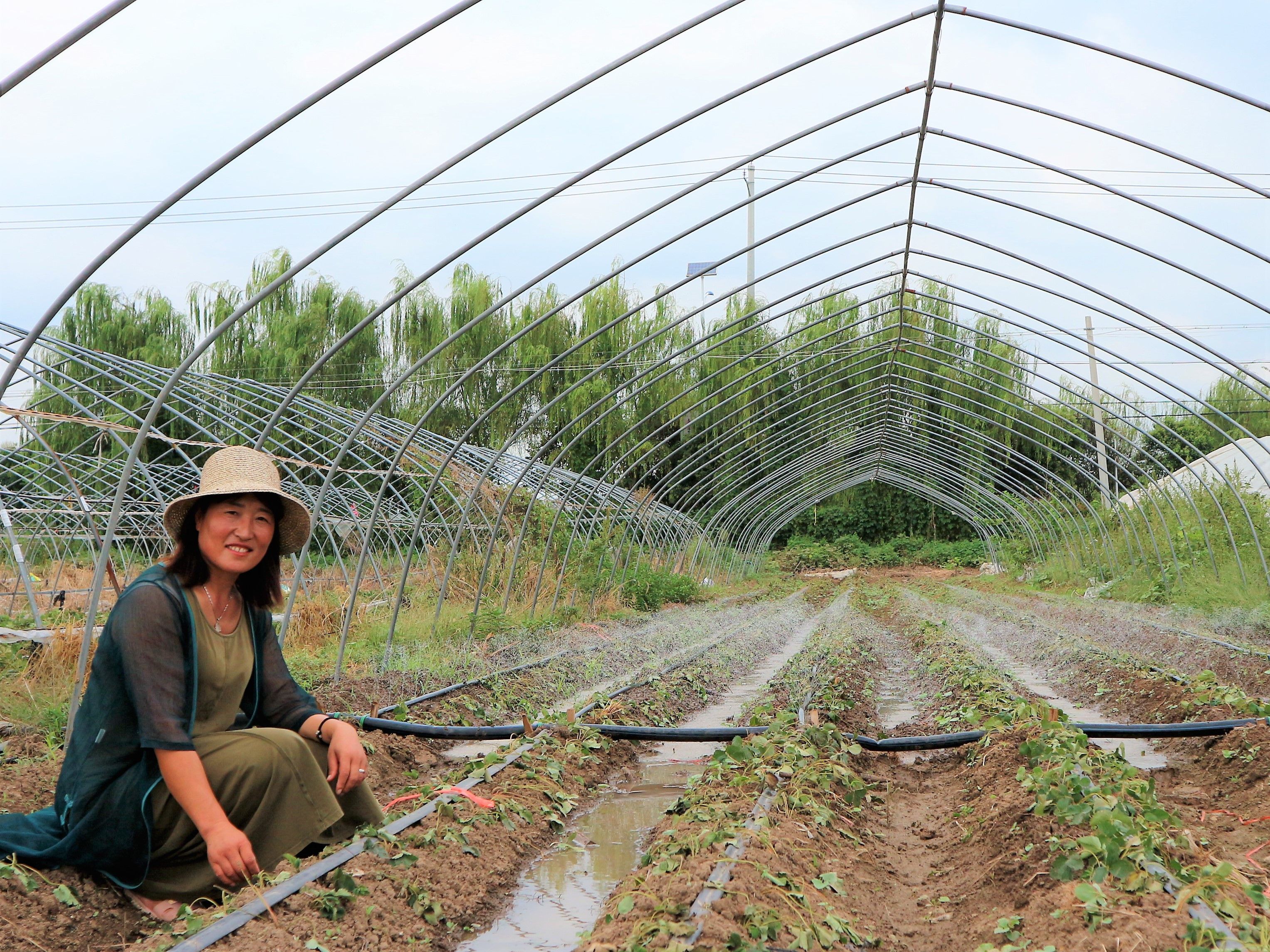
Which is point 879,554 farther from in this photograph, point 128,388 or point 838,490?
point 128,388

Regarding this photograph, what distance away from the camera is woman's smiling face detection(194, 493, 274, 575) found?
138 inches

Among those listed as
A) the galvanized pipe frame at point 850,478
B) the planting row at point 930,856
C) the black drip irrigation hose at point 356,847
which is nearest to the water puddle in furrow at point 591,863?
the planting row at point 930,856

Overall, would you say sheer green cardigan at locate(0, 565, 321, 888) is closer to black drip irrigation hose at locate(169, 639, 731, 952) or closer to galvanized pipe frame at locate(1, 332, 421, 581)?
black drip irrigation hose at locate(169, 639, 731, 952)

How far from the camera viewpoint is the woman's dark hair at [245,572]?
3471 mm

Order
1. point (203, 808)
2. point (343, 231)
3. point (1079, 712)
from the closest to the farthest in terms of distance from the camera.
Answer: point (203, 808) < point (343, 231) < point (1079, 712)

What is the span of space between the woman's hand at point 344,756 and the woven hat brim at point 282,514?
26.1 inches

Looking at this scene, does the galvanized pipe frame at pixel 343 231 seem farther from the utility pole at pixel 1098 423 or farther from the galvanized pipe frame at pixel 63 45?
the utility pole at pixel 1098 423

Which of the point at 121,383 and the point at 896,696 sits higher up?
the point at 121,383

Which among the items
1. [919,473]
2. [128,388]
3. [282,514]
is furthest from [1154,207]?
[919,473]

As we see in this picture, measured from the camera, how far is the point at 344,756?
143 inches

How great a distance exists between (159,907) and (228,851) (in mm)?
436

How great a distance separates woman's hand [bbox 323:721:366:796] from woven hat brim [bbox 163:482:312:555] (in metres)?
0.66

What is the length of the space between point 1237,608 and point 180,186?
1289 cm

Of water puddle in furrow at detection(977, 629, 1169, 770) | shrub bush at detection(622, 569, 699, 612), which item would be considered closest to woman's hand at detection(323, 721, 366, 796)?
water puddle in furrow at detection(977, 629, 1169, 770)
